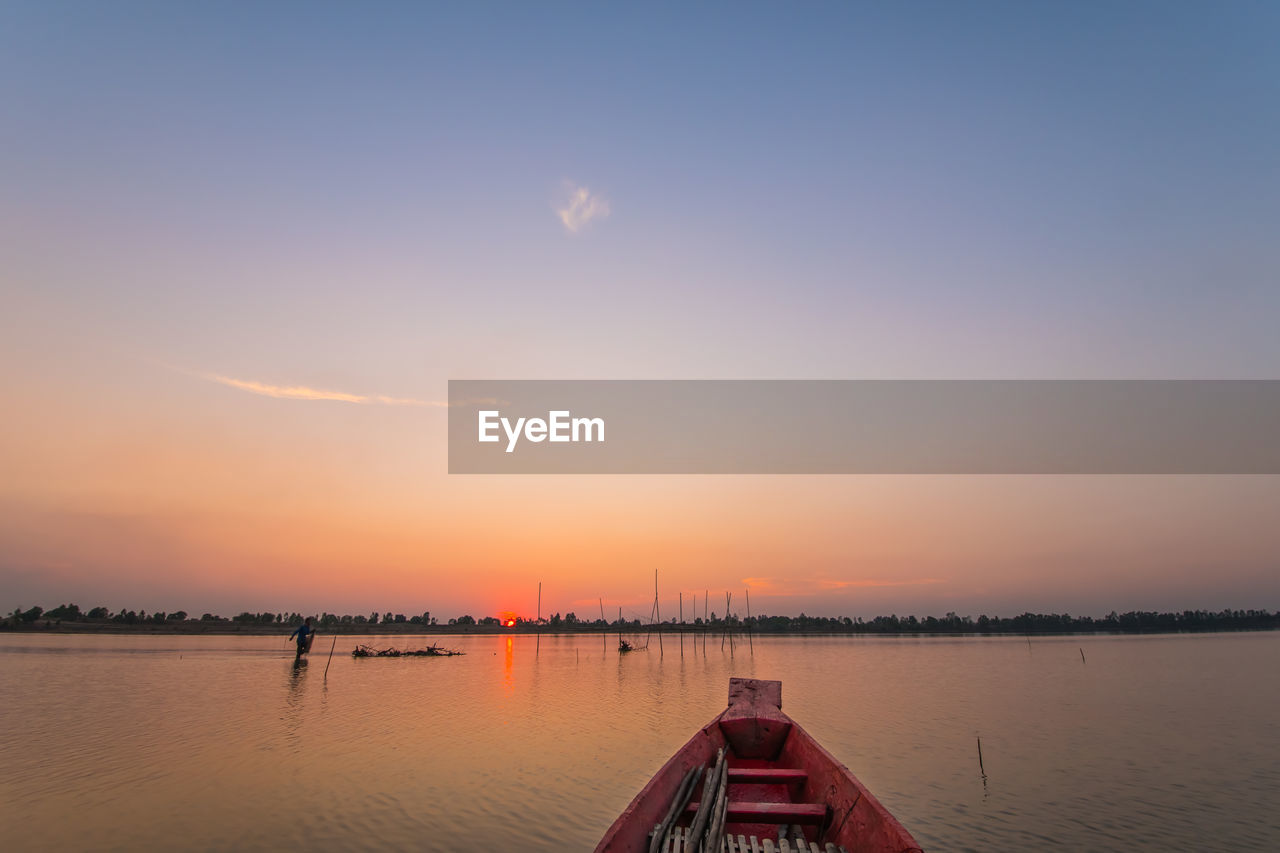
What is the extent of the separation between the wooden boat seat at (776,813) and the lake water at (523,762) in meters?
4.27

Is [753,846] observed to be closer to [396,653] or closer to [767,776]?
[767,776]

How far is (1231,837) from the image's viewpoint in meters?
12.2

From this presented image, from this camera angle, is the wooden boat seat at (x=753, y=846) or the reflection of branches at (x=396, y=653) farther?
the reflection of branches at (x=396, y=653)

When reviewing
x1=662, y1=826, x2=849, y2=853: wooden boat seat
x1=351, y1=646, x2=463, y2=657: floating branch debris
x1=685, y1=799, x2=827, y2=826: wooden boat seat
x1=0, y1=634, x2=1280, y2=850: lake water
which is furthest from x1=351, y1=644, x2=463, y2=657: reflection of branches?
x1=662, y1=826, x2=849, y2=853: wooden boat seat

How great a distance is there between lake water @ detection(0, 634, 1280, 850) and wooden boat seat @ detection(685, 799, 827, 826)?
14.0ft

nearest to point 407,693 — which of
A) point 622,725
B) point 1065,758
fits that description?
point 622,725

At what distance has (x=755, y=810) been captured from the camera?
787 cm

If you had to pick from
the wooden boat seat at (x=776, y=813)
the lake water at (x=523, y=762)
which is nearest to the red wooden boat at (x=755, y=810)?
the wooden boat seat at (x=776, y=813)

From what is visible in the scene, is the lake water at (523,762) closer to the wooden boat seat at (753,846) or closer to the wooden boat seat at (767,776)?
the wooden boat seat at (767,776)

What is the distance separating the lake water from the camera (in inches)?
460

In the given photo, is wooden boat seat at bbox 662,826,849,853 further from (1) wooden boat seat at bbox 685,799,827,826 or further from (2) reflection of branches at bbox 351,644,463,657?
(2) reflection of branches at bbox 351,644,463,657

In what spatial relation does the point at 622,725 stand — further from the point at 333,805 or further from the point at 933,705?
the point at 933,705

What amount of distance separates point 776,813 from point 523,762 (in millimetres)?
11259

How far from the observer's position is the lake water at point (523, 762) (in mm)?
11688
